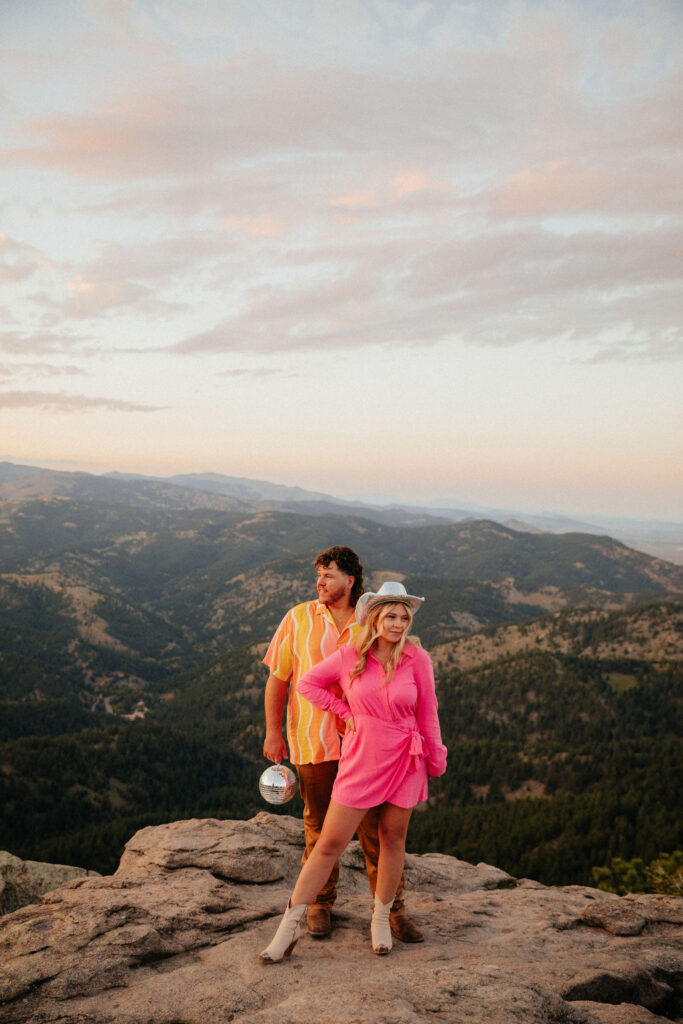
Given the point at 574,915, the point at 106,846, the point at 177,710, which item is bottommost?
the point at 177,710

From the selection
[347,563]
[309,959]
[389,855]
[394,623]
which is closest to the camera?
[394,623]

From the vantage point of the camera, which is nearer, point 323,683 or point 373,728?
point 373,728

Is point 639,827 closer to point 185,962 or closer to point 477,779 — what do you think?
point 477,779

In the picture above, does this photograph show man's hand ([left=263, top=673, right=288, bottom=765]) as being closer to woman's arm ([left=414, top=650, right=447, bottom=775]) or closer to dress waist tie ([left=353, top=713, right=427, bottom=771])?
dress waist tie ([left=353, top=713, right=427, bottom=771])

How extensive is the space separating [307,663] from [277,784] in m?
1.98

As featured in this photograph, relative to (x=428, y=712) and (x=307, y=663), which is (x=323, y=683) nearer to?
(x=307, y=663)

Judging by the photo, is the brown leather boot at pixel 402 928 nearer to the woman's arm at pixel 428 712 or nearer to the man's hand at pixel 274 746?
the woman's arm at pixel 428 712

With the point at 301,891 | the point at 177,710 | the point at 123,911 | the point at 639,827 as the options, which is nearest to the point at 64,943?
the point at 123,911

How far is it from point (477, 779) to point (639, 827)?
50240 millimetres

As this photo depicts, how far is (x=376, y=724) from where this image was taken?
6.73m

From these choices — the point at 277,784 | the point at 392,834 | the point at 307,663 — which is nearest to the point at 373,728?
the point at 307,663

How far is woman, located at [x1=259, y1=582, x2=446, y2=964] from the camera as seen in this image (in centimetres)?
668

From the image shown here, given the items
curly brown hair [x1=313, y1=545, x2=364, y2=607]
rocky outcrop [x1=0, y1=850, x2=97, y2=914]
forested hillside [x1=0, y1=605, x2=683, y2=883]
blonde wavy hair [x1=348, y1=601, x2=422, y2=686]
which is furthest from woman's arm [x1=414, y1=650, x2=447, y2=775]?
forested hillside [x1=0, y1=605, x2=683, y2=883]

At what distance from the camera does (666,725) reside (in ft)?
433
